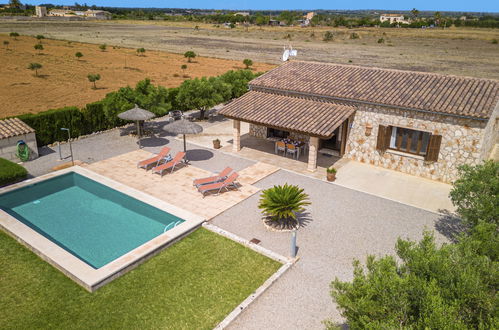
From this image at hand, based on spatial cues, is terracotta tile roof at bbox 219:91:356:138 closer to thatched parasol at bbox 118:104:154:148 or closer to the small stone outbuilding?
thatched parasol at bbox 118:104:154:148

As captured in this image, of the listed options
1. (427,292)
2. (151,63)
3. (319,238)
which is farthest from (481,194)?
(151,63)

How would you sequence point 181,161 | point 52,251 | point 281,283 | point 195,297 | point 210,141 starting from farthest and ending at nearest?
point 210,141, point 181,161, point 52,251, point 281,283, point 195,297

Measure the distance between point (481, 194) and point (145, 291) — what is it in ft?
35.9

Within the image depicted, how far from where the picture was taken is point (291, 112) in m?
21.6

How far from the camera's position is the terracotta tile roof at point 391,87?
738 inches

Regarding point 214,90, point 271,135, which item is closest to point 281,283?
point 271,135

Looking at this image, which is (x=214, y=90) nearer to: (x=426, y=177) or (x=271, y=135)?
(x=271, y=135)

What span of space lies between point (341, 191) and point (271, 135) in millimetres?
7987

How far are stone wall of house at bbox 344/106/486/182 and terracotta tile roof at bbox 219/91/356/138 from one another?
51.9 inches

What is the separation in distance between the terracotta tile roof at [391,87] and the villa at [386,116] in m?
0.04

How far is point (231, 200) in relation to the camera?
1731 cm

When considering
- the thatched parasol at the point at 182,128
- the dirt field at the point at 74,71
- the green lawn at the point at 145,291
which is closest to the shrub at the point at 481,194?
the green lawn at the point at 145,291

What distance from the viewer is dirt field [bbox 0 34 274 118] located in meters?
36.5

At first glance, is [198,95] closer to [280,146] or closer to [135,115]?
[135,115]
